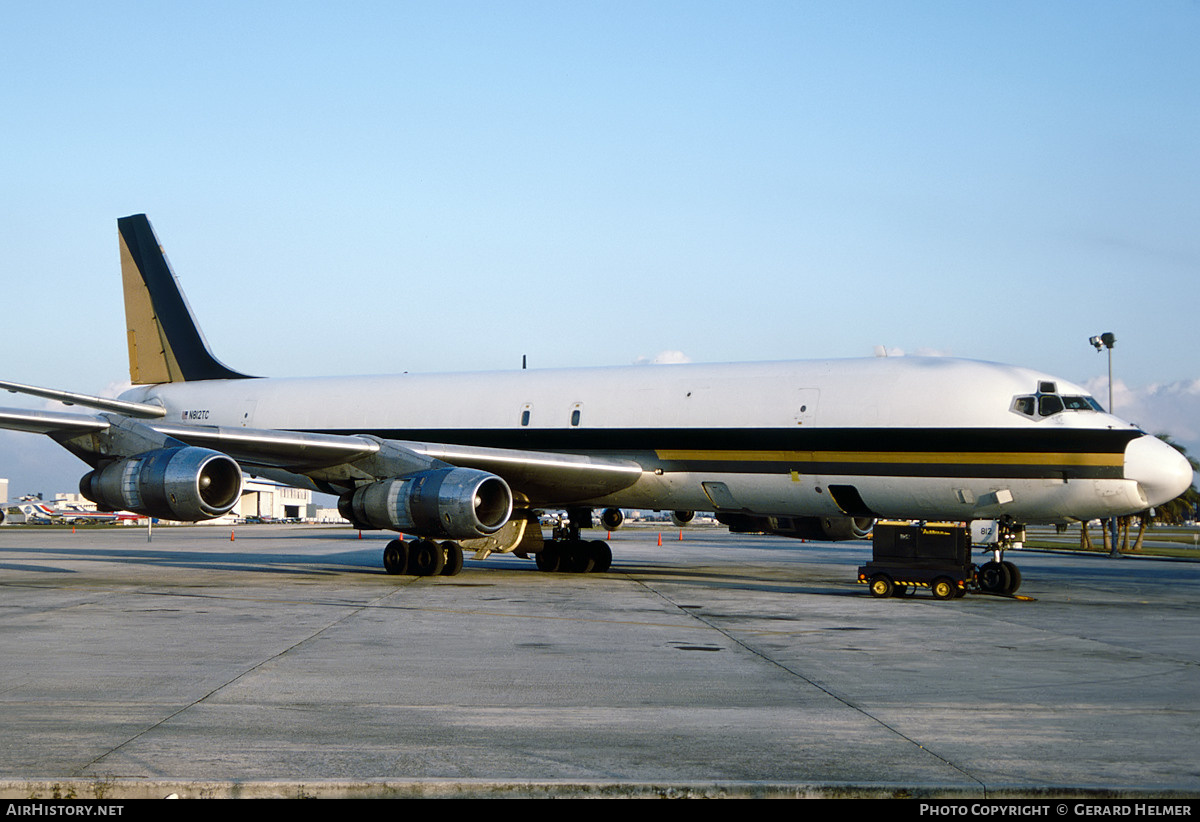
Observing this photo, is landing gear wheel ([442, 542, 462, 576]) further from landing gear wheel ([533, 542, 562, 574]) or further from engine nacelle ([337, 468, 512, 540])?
landing gear wheel ([533, 542, 562, 574])

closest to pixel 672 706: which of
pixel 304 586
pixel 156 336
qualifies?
pixel 304 586

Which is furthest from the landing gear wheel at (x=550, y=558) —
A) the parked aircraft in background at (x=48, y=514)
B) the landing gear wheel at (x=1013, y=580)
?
the parked aircraft in background at (x=48, y=514)

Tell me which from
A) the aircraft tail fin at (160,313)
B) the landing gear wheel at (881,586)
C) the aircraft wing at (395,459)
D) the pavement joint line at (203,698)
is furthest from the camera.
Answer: the aircraft tail fin at (160,313)

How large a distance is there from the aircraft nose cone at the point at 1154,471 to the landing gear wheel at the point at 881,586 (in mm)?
4248

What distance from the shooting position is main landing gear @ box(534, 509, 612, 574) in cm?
2616

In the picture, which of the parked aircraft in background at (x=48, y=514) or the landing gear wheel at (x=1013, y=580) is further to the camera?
the parked aircraft in background at (x=48, y=514)

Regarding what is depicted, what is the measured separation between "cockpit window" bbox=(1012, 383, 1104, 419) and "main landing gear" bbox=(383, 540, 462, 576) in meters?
11.0

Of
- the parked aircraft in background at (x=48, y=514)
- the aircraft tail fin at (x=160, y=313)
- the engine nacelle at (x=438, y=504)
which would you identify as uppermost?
the aircraft tail fin at (x=160, y=313)

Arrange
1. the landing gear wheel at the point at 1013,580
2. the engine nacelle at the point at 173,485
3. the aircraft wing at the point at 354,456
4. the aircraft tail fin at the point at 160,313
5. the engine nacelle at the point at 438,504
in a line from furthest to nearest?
the aircraft tail fin at the point at 160,313, the aircraft wing at the point at 354,456, the engine nacelle at the point at 438,504, the landing gear wheel at the point at 1013,580, the engine nacelle at the point at 173,485

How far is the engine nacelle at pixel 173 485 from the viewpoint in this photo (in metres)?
19.5

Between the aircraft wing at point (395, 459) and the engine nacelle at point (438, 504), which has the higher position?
the aircraft wing at point (395, 459)

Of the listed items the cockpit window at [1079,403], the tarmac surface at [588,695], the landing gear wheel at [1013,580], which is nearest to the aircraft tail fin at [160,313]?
the tarmac surface at [588,695]

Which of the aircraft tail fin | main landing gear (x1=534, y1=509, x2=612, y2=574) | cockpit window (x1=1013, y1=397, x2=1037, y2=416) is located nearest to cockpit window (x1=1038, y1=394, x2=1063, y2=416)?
cockpit window (x1=1013, y1=397, x2=1037, y2=416)

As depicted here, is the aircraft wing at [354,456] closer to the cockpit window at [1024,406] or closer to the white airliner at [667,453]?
the white airliner at [667,453]
